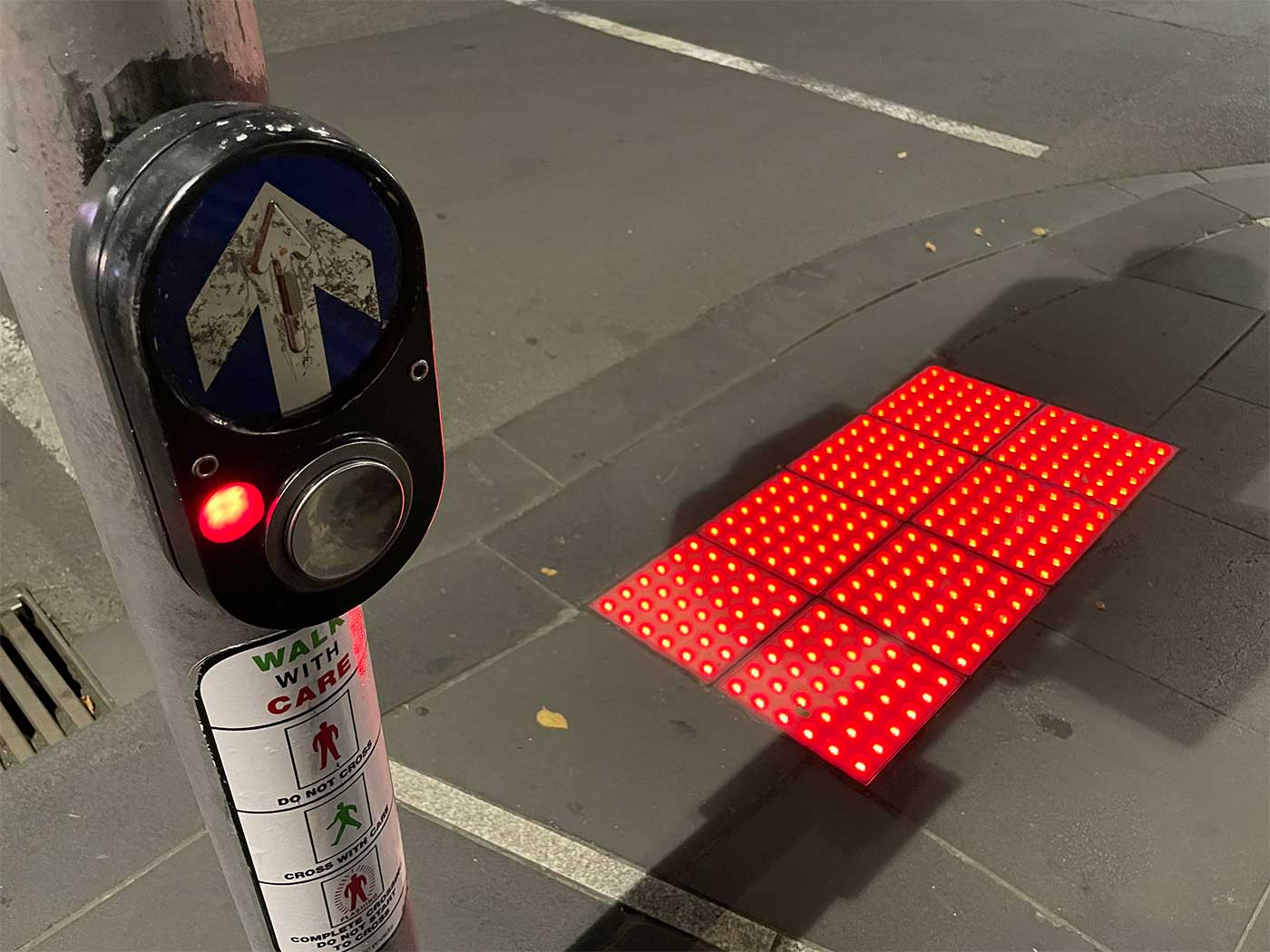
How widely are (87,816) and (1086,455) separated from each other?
3.29 metres

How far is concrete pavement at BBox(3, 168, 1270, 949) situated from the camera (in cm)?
236

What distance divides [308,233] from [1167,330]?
4458mm

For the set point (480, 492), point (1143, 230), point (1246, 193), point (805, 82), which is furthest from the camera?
point (805, 82)

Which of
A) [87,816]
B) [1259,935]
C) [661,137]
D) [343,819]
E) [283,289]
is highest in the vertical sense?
[283,289]

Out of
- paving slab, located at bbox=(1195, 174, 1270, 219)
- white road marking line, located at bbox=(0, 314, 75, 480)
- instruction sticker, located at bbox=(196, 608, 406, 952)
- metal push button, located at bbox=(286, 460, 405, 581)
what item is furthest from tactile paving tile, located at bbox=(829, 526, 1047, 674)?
paving slab, located at bbox=(1195, 174, 1270, 219)

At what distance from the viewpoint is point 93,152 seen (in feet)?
2.80

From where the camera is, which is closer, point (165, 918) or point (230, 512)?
point (230, 512)

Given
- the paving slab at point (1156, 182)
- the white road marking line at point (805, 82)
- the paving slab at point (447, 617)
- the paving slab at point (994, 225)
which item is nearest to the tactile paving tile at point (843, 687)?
the paving slab at point (447, 617)

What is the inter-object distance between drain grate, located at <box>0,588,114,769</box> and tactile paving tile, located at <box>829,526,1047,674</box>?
2.14 metres

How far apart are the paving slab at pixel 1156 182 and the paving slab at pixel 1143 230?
0.10 metres

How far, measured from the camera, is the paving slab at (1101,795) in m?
2.39

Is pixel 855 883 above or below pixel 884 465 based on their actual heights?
below

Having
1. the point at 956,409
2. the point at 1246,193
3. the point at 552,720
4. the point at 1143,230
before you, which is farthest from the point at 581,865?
the point at 1246,193

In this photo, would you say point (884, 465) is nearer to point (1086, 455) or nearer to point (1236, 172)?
point (1086, 455)
